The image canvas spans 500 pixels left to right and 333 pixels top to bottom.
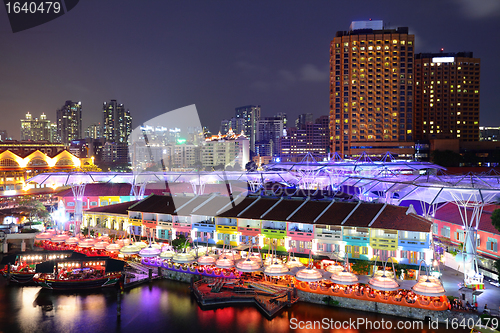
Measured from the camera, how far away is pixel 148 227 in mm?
32938

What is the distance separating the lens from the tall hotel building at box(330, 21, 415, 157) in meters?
84.6

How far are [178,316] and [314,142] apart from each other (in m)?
132

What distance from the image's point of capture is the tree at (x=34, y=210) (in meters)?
48.1

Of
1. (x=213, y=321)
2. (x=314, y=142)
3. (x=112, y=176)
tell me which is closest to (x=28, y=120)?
(x=314, y=142)

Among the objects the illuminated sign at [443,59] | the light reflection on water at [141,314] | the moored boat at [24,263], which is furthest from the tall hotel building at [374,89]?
the light reflection on water at [141,314]

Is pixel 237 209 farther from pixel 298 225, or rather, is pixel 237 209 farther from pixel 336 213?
pixel 336 213

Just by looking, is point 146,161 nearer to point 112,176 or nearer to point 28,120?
point 28,120

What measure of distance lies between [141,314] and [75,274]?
8033 millimetres

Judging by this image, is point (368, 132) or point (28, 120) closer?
point (368, 132)

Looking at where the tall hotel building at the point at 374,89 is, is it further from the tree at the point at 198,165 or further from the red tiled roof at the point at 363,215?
the red tiled roof at the point at 363,215

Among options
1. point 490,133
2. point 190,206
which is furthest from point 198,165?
point 490,133

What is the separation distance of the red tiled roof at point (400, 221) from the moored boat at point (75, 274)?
60.1 feet

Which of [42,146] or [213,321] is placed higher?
[42,146]

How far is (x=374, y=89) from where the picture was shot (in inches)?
3374
